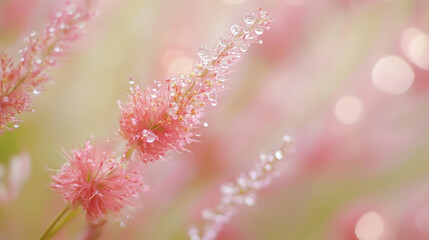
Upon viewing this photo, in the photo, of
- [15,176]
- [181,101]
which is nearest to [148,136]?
[181,101]

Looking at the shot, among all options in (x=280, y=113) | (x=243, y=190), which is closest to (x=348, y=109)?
(x=280, y=113)

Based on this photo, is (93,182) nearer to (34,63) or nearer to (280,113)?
(34,63)

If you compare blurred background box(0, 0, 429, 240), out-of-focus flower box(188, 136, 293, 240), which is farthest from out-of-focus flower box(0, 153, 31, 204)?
out-of-focus flower box(188, 136, 293, 240)

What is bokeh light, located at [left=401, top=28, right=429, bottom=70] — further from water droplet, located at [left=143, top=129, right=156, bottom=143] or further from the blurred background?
water droplet, located at [left=143, top=129, right=156, bottom=143]

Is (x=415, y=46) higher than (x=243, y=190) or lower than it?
higher

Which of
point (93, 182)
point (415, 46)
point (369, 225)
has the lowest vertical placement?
point (93, 182)

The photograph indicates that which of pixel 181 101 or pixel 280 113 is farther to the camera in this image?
pixel 280 113

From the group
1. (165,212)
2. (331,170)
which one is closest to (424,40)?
(331,170)
